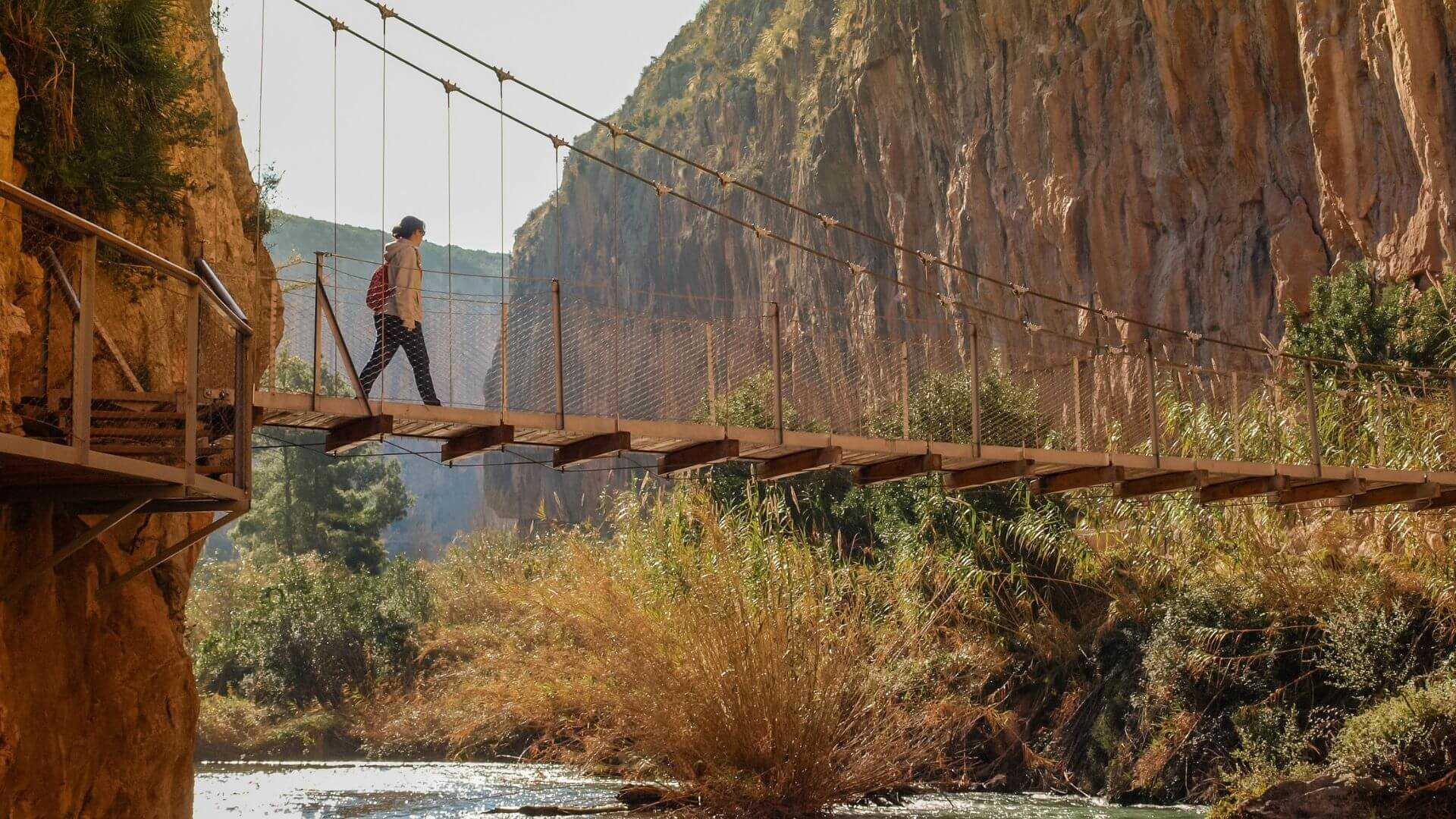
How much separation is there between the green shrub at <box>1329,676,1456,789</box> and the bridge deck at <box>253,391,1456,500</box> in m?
1.63

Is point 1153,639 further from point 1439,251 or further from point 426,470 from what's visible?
point 426,470

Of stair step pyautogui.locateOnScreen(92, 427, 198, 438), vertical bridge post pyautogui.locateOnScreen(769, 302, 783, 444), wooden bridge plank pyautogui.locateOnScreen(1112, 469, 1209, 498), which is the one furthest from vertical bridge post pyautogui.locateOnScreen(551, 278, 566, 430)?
wooden bridge plank pyautogui.locateOnScreen(1112, 469, 1209, 498)

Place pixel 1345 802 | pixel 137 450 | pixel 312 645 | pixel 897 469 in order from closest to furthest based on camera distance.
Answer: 1. pixel 137 450
2. pixel 897 469
3. pixel 1345 802
4. pixel 312 645

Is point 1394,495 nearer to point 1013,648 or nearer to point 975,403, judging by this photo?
point 975,403

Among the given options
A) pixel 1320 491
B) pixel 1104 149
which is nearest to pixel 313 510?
pixel 1104 149

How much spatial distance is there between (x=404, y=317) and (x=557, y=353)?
0.92m

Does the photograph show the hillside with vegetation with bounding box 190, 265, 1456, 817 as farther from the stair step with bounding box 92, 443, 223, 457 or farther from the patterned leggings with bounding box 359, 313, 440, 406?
the stair step with bounding box 92, 443, 223, 457

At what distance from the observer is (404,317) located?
26.6 ft

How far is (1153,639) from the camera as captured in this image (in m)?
15.1

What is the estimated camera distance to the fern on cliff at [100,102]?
6.83 m

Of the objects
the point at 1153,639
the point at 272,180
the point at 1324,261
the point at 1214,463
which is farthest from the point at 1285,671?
the point at 272,180

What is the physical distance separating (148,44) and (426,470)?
7839cm

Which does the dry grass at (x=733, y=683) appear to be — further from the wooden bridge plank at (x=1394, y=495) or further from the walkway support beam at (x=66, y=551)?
the walkway support beam at (x=66, y=551)

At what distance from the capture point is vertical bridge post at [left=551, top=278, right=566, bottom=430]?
8406mm
